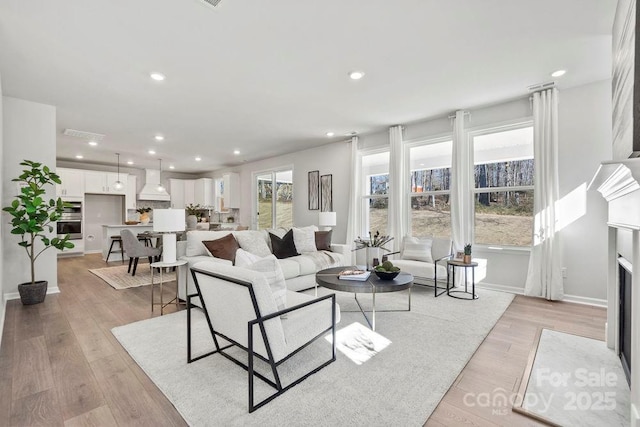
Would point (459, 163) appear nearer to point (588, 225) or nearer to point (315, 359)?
point (588, 225)

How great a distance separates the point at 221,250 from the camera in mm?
3828

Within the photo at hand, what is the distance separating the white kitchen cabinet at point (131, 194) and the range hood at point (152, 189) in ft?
0.76

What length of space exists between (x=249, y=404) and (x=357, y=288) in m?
1.45

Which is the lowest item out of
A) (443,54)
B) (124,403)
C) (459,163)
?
(124,403)

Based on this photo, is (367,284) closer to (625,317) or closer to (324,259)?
(324,259)

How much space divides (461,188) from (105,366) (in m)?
4.75

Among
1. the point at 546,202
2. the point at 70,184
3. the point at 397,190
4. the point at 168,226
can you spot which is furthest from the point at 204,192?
the point at 546,202

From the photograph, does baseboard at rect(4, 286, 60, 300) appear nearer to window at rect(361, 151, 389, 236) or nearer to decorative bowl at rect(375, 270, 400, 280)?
decorative bowl at rect(375, 270, 400, 280)

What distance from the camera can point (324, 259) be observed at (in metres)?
4.67

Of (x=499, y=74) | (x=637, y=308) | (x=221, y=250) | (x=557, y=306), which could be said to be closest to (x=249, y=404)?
(x=637, y=308)

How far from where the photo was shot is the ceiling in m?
2.38

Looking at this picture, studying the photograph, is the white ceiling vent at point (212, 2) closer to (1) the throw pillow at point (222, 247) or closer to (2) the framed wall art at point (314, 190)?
A: (1) the throw pillow at point (222, 247)

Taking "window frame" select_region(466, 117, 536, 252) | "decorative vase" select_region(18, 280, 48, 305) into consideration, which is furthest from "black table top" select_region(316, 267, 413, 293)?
"decorative vase" select_region(18, 280, 48, 305)

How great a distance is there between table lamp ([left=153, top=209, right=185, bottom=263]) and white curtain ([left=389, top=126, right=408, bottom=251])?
347 centimetres
